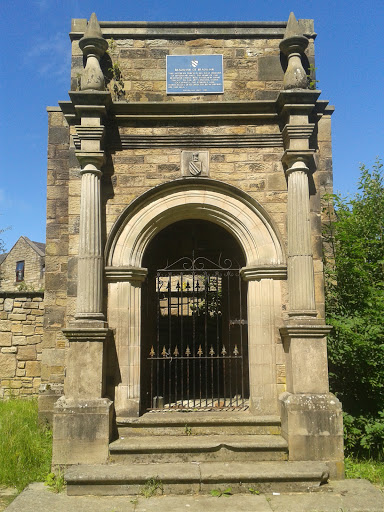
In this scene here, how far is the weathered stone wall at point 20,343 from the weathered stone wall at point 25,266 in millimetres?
17462

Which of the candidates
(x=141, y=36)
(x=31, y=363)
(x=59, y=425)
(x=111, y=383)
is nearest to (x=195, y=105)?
(x=141, y=36)

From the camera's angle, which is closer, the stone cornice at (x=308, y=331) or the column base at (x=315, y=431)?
the column base at (x=315, y=431)

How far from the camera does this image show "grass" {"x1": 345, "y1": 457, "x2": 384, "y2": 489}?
548cm

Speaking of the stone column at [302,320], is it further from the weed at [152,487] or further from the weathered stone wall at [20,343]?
the weathered stone wall at [20,343]

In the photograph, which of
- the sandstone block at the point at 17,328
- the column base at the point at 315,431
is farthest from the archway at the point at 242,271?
the sandstone block at the point at 17,328

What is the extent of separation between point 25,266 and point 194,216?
930 inches

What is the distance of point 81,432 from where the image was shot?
5535mm

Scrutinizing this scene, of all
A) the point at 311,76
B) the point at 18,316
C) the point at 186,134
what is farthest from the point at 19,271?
the point at 311,76

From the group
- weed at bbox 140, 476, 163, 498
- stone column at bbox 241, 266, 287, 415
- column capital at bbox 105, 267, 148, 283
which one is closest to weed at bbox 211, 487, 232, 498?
weed at bbox 140, 476, 163, 498

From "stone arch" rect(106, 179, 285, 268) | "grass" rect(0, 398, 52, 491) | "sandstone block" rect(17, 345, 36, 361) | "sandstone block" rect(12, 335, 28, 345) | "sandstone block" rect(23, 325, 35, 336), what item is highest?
"stone arch" rect(106, 179, 285, 268)

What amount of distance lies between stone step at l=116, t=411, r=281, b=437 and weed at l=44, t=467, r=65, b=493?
854 mm

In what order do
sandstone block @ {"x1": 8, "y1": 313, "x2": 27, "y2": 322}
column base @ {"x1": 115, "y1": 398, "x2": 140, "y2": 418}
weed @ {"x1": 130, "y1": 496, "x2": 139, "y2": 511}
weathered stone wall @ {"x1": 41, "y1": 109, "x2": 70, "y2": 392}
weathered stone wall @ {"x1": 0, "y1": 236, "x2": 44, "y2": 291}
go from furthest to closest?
1. weathered stone wall @ {"x1": 0, "y1": 236, "x2": 44, "y2": 291}
2. sandstone block @ {"x1": 8, "y1": 313, "x2": 27, "y2": 322}
3. weathered stone wall @ {"x1": 41, "y1": 109, "x2": 70, "y2": 392}
4. column base @ {"x1": 115, "y1": 398, "x2": 140, "y2": 418}
5. weed @ {"x1": 130, "y1": 496, "x2": 139, "y2": 511}

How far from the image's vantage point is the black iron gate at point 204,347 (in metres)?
6.73

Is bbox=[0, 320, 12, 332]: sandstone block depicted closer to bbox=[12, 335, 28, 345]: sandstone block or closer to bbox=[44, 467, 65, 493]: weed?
bbox=[12, 335, 28, 345]: sandstone block
